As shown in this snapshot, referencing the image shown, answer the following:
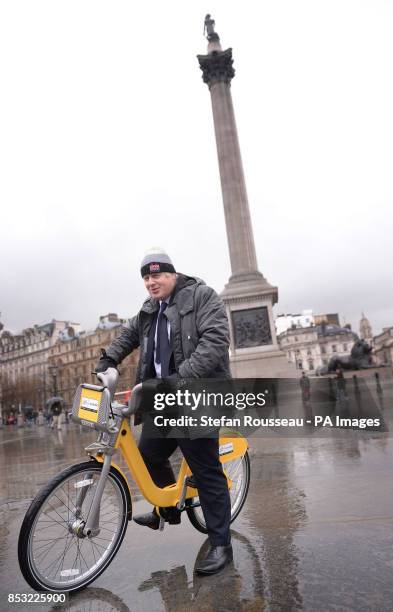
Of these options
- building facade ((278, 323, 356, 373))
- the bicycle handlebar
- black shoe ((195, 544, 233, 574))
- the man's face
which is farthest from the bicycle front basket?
building facade ((278, 323, 356, 373))

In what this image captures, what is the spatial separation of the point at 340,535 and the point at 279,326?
138506mm

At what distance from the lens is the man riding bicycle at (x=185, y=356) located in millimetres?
3104

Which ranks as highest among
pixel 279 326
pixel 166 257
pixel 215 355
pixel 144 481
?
pixel 279 326

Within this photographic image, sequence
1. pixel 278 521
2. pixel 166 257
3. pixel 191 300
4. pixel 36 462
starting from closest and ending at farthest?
pixel 191 300 < pixel 166 257 < pixel 278 521 < pixel 36 462

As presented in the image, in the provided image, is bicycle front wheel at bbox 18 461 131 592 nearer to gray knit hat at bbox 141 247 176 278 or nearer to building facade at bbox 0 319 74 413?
gray knit hat at bbox 141 247 176 278

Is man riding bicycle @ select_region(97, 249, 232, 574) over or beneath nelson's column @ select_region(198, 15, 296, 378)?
beneath

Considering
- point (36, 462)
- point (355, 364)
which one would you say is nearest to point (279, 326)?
point (355, 364)

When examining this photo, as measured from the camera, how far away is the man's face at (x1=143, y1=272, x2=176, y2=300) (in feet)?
11.4

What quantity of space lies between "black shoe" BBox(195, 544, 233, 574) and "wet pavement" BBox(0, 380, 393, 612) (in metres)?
0.04

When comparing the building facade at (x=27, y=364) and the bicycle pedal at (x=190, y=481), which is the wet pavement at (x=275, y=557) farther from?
the building facade at (x=27, y=364)

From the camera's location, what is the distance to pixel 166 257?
357cm

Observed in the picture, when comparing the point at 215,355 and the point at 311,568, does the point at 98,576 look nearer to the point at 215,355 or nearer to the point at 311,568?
the point at 311,568

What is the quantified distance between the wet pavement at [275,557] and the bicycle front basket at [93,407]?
1011 millimetres

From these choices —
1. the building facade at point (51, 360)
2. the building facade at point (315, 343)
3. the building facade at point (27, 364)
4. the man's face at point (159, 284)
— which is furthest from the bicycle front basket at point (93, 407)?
the building facade at point (315, 343)
